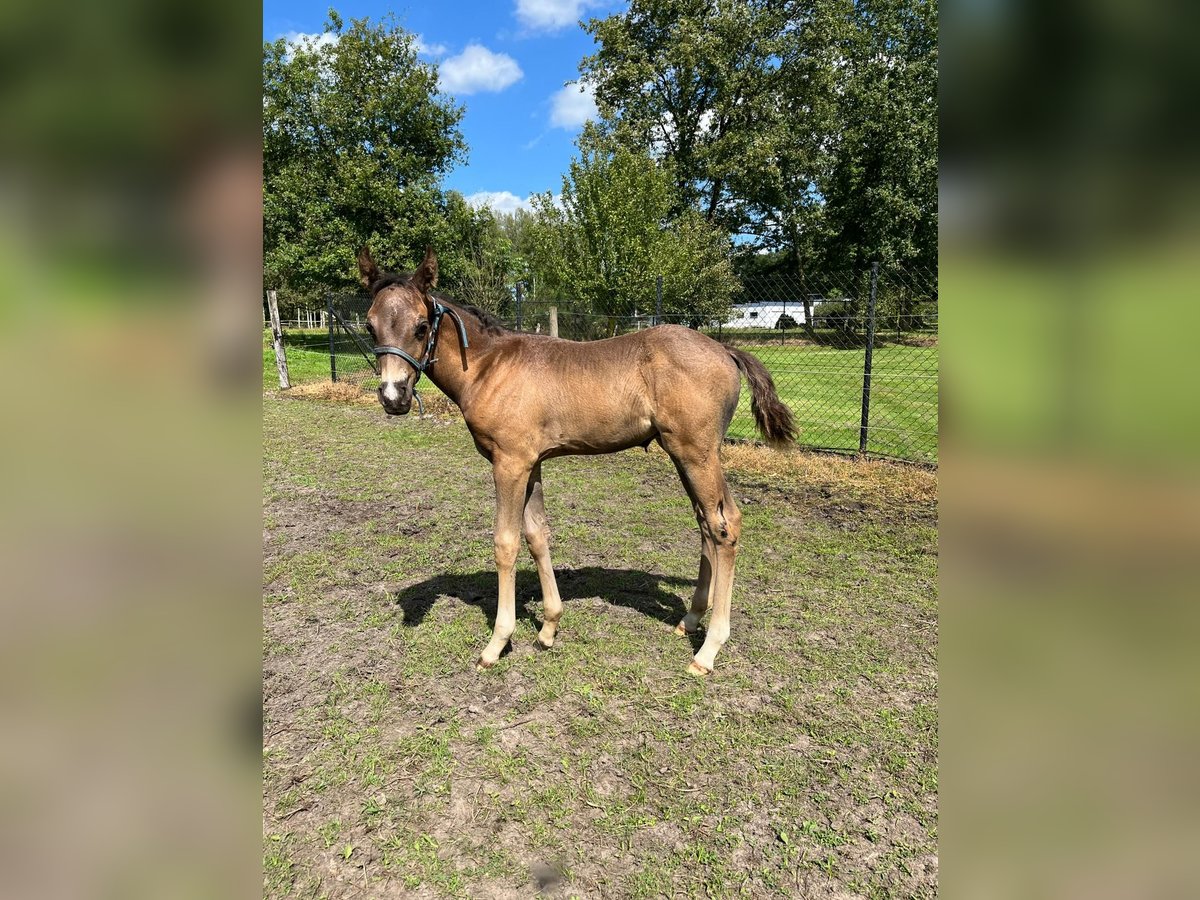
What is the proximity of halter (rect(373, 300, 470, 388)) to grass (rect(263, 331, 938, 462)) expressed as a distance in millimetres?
685

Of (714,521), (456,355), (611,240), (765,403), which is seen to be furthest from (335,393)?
(714,521)

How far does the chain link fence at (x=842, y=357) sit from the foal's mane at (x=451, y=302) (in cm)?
44

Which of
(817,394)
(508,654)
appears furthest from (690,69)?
(508,654)

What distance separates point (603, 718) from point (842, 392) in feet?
35.0

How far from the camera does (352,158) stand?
2289 centimetres

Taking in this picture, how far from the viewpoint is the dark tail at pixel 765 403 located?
3451mm

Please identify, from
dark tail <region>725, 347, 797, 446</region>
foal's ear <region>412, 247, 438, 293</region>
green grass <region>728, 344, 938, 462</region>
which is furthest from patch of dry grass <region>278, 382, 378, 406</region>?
dark tail <region>725, 347, 797, 446</region>

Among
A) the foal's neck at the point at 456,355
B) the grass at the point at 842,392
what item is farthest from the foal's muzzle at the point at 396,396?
the grass at the point at 842,392

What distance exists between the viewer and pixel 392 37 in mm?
23344

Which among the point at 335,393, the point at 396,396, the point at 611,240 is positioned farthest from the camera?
the point at 611,240

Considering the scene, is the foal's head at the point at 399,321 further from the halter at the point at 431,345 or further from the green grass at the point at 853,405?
the green grass at the point at 853,405

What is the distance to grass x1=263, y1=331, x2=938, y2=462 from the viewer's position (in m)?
7.70

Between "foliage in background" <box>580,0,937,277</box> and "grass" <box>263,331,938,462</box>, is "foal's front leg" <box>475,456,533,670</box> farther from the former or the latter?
"foliage in background" <box>580,0,937,277</box>

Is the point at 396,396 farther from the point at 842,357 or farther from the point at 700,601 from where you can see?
the point at 842,357
